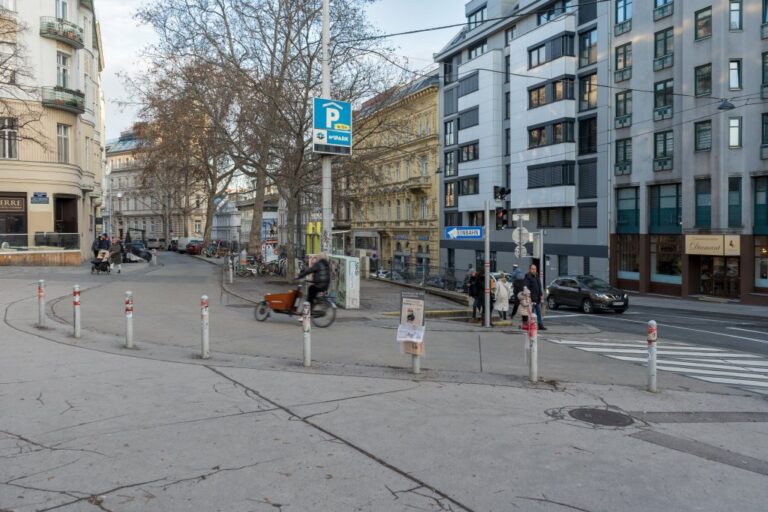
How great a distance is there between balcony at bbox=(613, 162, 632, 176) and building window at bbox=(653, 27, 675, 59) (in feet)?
20.3

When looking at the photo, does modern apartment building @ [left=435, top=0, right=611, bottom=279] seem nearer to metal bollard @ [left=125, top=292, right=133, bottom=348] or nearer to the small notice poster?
metal bollard @ [left=125, top=292, right=133, bottom=348]

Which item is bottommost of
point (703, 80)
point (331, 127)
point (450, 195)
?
point (331, 127)

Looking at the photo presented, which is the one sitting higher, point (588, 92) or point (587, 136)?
point (588, 92)

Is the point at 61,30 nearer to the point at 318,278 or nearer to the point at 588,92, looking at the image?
the point at 318,278

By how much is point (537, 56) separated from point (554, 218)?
1118cm

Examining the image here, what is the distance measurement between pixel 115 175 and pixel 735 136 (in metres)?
104

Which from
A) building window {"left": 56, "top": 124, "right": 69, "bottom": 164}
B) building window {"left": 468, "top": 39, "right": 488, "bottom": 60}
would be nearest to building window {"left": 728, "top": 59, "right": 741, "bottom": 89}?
building window {"left": 468, "top": 39, "right": 488, "bottom": 60}

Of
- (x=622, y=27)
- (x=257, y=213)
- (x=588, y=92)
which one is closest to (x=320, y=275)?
(x=257, y=213)

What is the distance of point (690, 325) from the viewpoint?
21.2 metres

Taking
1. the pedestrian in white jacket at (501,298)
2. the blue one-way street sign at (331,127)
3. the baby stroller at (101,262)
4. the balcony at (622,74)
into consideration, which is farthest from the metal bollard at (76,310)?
the balcony at (622,74)

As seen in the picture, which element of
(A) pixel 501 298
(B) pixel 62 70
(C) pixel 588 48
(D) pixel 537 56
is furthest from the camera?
(D) pixel 537 56

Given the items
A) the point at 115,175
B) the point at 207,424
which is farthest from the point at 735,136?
the point at 115,175

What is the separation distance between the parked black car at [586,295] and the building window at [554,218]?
1553 cm

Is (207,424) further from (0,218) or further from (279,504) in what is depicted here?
(0,218)
